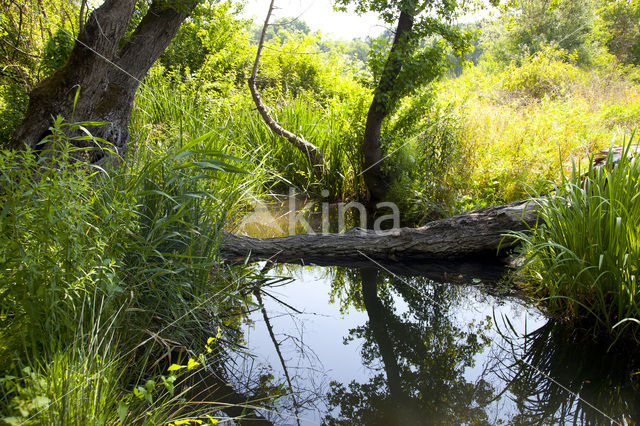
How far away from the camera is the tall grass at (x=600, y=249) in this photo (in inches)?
88.3

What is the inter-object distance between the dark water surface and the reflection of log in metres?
0.67

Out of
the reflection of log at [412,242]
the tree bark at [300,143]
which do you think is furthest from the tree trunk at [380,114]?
the reflection of log at [412,242]

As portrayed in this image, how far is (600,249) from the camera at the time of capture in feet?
7.68

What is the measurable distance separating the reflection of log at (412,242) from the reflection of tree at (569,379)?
1.25 meters

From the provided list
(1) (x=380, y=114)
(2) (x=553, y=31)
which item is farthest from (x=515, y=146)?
(2) (x=553, y=31)

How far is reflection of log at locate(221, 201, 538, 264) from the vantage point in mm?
3709

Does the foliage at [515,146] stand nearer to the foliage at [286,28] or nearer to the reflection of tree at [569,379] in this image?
the reflection of tree at [569,379]

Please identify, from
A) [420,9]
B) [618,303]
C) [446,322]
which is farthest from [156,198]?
[420,9]

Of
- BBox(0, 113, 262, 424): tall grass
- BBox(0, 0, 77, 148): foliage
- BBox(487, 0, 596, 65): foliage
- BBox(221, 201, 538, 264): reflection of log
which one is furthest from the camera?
BBox(487, 0, 596, 65): foliage

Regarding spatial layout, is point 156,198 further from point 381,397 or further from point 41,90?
point 41,90

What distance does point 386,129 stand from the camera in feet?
17.0

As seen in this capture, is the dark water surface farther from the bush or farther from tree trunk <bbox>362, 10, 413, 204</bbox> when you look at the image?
the bush

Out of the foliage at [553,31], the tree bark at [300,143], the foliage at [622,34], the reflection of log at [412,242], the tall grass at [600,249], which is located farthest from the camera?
the foliage at [622,34]

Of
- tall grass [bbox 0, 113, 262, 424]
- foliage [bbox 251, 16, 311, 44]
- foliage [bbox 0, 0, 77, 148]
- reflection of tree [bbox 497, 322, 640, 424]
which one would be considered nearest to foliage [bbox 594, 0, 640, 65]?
foliage [bbox 251, 16, 311, 44]
